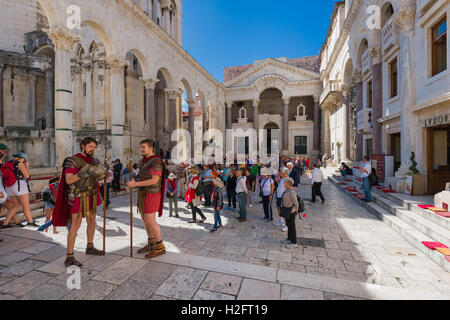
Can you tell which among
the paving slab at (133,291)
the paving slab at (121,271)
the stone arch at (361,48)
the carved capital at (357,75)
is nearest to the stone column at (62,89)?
the paving slab at (121,271)

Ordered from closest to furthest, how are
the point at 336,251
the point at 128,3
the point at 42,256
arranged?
the point at 42,256
the point at 336,251
the point at 128,3

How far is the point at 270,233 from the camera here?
17.1 feet

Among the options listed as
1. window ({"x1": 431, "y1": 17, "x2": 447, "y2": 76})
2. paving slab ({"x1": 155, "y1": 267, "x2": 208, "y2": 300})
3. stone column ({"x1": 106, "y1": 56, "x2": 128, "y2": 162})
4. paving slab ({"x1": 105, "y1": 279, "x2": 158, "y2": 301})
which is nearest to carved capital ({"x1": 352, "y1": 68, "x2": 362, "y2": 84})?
window ({"x1": 431, "y1": 17, "x2": 447, "y2": 76})

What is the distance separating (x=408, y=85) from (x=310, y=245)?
307 inches

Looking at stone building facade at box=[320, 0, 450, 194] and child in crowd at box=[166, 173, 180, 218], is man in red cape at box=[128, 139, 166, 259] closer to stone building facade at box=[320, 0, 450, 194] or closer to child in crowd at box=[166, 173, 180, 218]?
child in crowd at box=[166, 173, 180, 218]

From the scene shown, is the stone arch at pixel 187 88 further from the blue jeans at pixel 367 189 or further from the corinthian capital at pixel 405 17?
the blue jeans at pixel 367 189

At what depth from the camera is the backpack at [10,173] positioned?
15.8 ft

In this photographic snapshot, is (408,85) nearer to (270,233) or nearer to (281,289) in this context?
(270,233)

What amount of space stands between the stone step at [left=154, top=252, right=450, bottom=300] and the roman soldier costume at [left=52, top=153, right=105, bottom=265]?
5.18 feet

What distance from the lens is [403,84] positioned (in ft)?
26.7

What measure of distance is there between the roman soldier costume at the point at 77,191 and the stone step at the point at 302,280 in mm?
1579

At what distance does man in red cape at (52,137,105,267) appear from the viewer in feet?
10.6

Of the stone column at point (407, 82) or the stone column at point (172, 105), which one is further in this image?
the stone column at point (172, 105)
